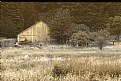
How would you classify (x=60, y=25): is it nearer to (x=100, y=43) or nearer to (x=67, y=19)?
(x=67, y=19)

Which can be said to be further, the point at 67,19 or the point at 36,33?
the point at 36,33

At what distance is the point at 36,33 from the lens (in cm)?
6431

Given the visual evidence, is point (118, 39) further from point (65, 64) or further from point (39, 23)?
point (65, 64)

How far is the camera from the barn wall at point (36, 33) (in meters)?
60.5

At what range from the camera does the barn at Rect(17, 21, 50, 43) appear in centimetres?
6019

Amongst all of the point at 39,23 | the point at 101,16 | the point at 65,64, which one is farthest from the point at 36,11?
the point at 65,64

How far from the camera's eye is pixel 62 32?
56.8 meters

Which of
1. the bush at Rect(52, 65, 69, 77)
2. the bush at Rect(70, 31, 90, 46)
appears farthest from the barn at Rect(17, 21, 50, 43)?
the bush at Rect(52, 65, 69, 77)

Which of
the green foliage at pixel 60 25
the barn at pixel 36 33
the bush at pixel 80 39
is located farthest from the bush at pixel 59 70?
the barn at pixel 36 33

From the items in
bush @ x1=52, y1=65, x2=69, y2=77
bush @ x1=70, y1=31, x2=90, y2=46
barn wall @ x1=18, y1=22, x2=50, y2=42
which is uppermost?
bush @ x1=52, y1=65, x2=69, y2=77

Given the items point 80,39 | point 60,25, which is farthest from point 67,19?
point 80,39

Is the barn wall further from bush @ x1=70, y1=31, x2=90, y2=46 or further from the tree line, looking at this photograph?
bush @ x1=70, y1=31, x2=90, y2=46

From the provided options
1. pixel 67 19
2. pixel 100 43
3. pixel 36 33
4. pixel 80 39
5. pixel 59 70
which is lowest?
pixel 36 33

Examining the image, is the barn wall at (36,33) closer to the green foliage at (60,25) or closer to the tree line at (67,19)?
the tree line at (67,19)
